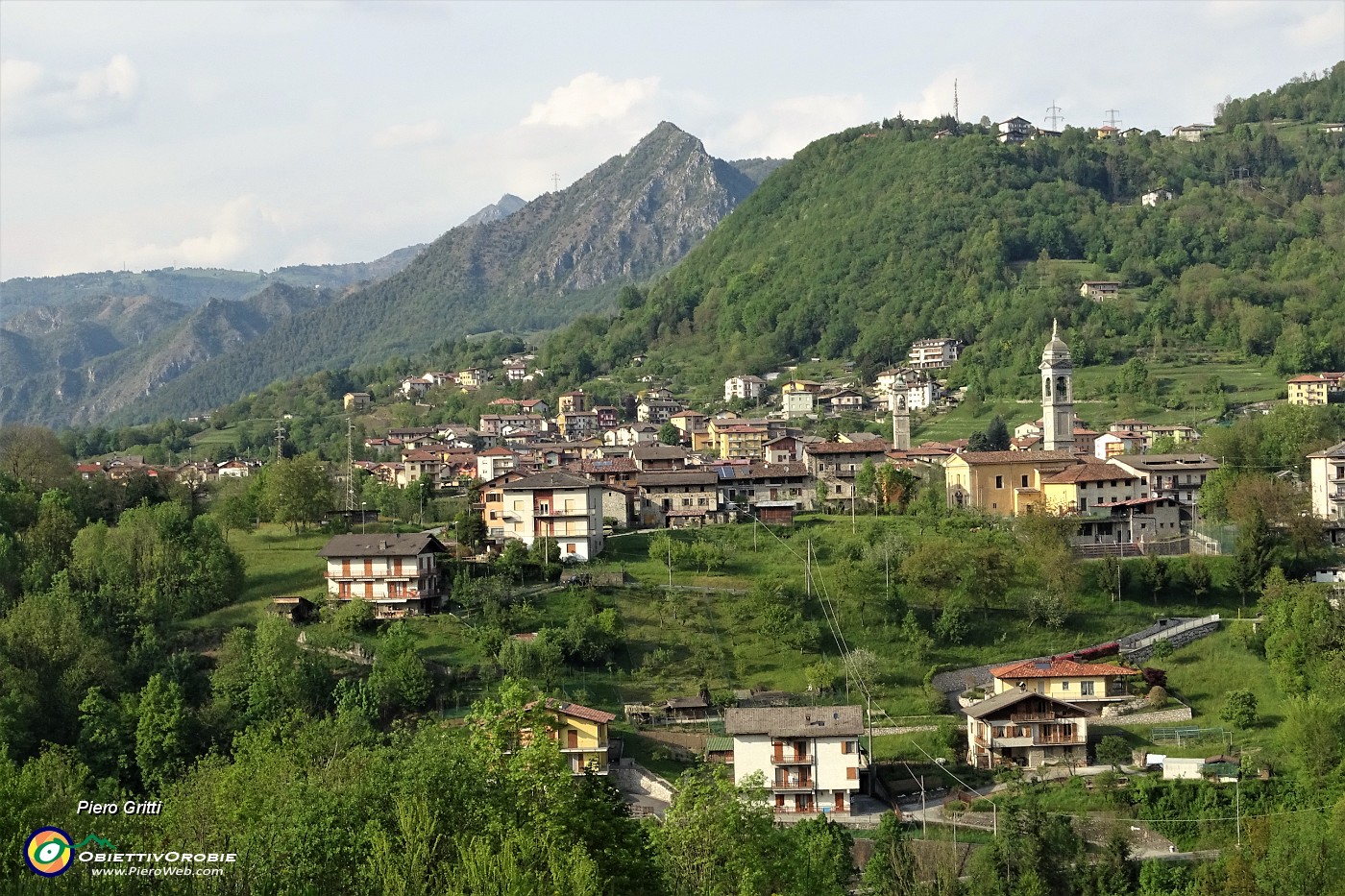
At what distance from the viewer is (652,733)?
39.9 metres

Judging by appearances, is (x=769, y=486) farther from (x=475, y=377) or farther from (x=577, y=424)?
(x=475, y=377)

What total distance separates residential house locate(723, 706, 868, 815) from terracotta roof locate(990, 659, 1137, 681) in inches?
237

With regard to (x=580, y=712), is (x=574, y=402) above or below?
above

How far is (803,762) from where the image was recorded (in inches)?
1473

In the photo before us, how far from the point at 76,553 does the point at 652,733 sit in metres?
18.4

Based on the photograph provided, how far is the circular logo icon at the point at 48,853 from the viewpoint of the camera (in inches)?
760

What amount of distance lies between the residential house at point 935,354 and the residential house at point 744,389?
10277 mm

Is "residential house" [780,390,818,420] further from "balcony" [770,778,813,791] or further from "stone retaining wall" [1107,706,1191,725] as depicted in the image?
"balcony" [770,778,813,791]

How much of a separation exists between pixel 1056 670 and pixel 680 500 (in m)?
18.8

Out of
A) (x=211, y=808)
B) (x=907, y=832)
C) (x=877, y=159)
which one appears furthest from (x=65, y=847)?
(x=877, y=159)

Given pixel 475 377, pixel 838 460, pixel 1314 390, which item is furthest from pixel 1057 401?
pixel 475 377

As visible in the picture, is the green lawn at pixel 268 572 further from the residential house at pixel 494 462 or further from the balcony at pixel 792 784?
the residential house at pixel 494 462

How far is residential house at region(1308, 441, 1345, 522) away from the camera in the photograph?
184 ft

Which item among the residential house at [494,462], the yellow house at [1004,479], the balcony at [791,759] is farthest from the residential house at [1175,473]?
the residential house at [494,462]
